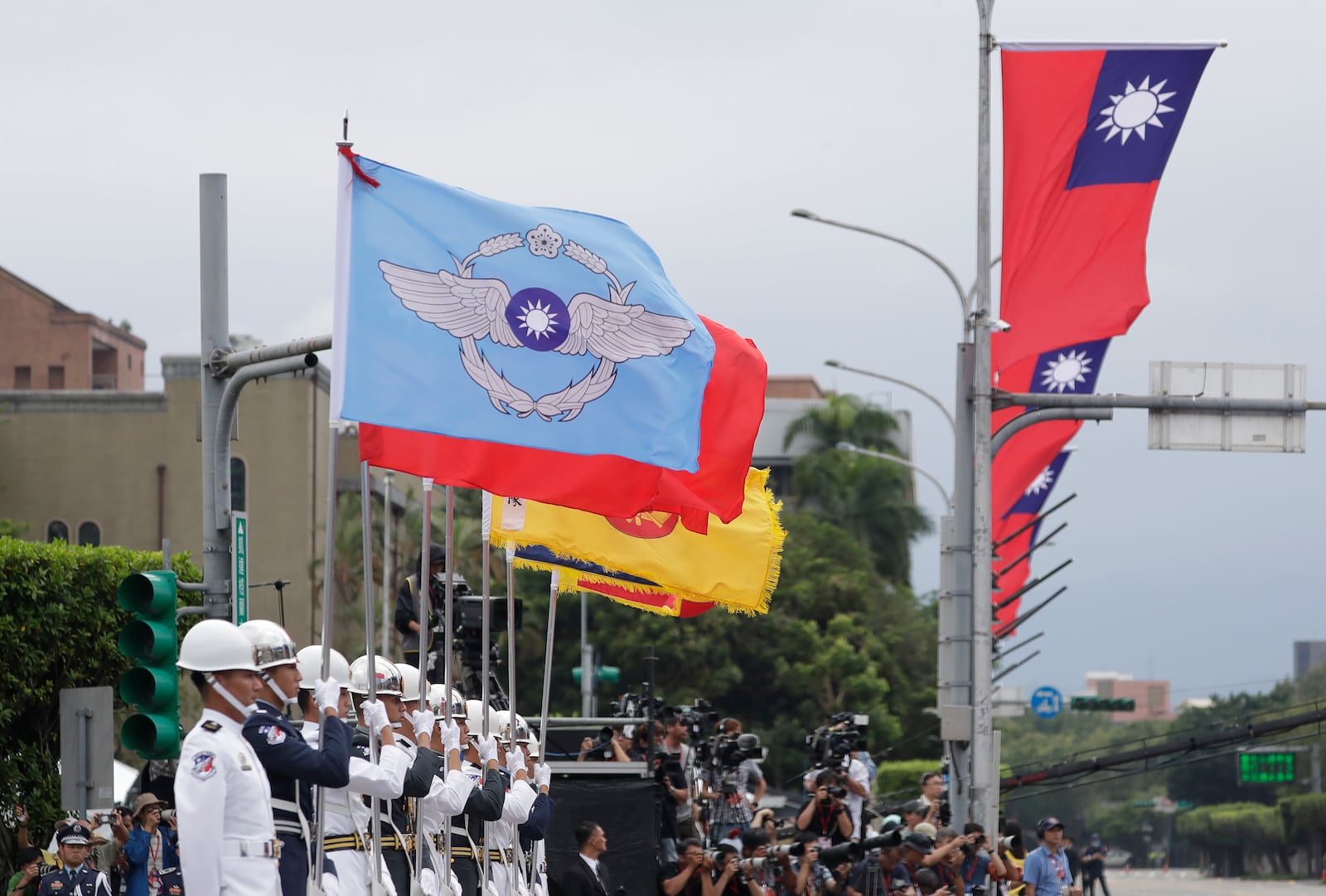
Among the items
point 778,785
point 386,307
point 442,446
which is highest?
point 386,307

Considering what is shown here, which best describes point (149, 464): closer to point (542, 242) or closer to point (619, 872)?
point (619, 872)

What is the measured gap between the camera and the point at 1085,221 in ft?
60.1

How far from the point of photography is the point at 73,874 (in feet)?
47.3

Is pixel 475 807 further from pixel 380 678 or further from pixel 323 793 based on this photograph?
pixel 323 793

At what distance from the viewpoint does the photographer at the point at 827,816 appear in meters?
17.0

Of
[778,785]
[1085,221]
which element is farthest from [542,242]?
[778,785]

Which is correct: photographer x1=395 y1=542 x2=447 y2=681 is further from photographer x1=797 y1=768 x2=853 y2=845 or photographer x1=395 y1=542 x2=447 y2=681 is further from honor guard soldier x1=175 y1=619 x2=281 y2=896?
honor guard soldier x1=175 y1=619 x2=281 y2=896

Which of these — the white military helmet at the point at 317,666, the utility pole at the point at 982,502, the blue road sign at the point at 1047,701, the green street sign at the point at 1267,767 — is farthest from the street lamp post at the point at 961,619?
the green street sign at the point at 1267,767

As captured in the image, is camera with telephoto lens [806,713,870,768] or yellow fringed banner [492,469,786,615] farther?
camera with telephoto lens [806,713,870,768]

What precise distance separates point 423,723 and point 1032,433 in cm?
1468

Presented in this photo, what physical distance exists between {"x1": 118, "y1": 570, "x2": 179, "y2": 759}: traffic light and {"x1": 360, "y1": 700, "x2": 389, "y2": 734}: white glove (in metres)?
1.56

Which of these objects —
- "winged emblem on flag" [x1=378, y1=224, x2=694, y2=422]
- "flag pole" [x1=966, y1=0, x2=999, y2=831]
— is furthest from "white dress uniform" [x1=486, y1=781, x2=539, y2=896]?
"flag pole" [x1=966, y1=0, x2=999, y2=831]

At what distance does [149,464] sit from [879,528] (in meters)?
35.3

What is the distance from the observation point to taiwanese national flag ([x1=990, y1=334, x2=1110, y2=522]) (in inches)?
830
